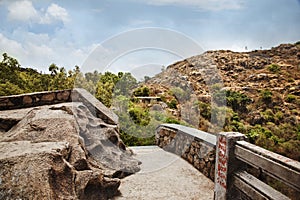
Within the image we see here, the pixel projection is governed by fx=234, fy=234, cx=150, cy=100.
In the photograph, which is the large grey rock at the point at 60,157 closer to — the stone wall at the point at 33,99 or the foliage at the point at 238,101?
the stone wall at the point at 33,99

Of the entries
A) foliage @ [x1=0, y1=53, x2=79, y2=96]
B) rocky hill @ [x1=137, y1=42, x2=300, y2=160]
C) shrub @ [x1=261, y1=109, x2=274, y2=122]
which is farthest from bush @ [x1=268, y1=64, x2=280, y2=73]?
foliage @ [x1=0, y1=53, x2=79, y2=96]

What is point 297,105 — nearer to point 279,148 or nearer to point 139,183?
point 279,148

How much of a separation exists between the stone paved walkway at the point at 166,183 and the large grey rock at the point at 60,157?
229 mm

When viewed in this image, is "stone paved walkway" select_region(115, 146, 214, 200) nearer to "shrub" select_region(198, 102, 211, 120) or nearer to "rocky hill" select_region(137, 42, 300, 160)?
"rocky hill" select_region(137, 42, 300, 160)

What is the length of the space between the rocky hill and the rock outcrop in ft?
26.4

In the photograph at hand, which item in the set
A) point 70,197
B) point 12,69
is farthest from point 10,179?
point 12,69

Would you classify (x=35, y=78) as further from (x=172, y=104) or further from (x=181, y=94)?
(x=181, y=94)

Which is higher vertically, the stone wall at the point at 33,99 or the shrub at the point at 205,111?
the stone wall at the point at 33,99

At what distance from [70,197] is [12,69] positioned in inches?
322

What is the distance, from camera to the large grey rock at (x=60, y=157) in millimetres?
1808

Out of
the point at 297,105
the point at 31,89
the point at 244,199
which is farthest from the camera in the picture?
the point at 297,105

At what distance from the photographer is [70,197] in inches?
81.8

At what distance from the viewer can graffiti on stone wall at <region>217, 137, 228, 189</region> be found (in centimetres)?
260

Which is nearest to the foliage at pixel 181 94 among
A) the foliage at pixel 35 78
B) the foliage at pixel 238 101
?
the foliage at pixel 238 101
